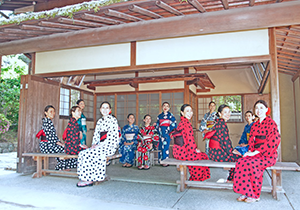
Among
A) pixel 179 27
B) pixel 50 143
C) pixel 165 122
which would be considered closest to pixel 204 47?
pixel 179 27

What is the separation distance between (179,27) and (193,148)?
83.1 inches

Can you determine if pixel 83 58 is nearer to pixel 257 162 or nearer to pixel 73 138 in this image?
pixel 73 138

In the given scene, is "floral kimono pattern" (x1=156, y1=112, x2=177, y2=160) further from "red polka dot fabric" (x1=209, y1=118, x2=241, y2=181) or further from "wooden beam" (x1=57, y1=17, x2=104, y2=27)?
"wooden beam" (x1=57, y1=17, x2=104, y2=27)

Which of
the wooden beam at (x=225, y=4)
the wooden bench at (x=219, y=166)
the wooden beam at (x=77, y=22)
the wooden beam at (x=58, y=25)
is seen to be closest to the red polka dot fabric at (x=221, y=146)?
the wooden bench at (x=219, y=166)

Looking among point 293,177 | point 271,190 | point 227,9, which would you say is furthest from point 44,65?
point 293,177

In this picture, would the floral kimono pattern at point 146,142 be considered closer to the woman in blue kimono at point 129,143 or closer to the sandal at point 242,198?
the woman in blue kimono at point 129,143

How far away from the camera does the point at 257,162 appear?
3.37m

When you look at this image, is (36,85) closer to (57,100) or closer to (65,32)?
(57,100)

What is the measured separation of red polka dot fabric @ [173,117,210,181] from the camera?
4117 mm

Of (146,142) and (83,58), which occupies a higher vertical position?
(83,58)

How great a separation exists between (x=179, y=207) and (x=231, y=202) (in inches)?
30.1

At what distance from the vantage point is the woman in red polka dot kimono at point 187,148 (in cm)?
412

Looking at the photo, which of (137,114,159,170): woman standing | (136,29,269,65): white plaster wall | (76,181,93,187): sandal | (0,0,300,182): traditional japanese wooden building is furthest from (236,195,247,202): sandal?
(137,114,159,170): woman standing

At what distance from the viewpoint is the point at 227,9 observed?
396 cm
